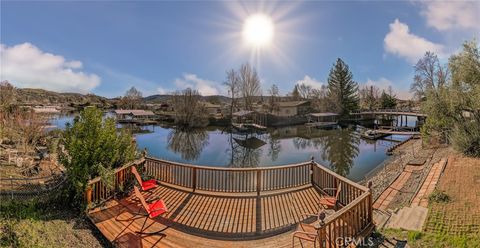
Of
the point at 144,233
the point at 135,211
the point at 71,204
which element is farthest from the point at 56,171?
the point at 144,233

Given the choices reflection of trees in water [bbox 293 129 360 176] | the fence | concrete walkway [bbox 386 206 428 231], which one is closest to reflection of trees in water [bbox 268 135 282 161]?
reflection of trees in water [bbox 293 129 360 176]

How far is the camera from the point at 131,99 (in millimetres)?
84000

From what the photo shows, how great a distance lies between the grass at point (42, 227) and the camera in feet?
14.2

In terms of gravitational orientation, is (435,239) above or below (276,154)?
above

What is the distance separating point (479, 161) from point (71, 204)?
44.4ft

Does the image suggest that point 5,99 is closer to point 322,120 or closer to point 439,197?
point 439,197

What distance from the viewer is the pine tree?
2288 inches

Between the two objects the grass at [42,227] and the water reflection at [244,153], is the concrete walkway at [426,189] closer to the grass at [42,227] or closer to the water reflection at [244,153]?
the grass at [42,227]

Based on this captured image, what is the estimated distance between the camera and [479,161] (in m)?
8.99

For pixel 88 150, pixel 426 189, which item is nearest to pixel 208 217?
pixel 88 150

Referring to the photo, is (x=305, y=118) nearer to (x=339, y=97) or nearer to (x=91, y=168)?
(x=339, y=97)

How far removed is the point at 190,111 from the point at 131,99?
1663 inches

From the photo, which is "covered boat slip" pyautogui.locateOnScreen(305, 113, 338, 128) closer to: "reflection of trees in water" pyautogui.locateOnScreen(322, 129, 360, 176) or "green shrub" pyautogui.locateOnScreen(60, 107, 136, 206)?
"reflection of trees in water" pyautogui.locateOnScreen(322, 129, 360, 176)

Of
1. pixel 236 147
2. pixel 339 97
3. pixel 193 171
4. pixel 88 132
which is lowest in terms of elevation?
pixel 236 147
